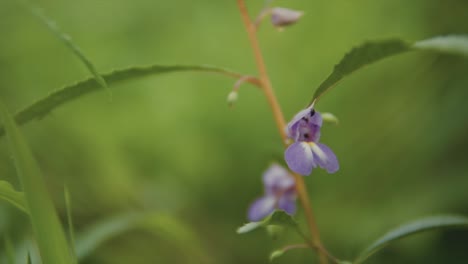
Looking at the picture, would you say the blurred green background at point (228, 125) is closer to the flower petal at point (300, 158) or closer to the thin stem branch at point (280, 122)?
the thin stem branch at point (280, 122)

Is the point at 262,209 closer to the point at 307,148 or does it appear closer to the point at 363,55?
the point at 307,148

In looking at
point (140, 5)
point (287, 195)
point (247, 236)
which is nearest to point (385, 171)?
point (247, 236)

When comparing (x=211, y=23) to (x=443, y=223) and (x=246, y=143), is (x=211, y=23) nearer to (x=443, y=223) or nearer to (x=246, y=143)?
(x=246, y=143)

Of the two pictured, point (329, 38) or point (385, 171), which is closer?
point (385, 171)

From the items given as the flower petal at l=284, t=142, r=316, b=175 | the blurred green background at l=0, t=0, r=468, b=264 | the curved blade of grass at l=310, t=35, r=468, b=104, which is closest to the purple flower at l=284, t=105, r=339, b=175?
the flower petal at l=284, t=142, r=316, b=175

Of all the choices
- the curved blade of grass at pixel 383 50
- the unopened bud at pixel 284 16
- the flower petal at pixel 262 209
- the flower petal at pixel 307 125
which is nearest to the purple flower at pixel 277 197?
the flower petal at pixel 262 209

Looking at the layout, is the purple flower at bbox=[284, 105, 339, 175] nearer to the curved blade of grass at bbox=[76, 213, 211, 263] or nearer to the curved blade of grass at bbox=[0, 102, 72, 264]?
the curved blade of grass at bbox=[0, 102, 72, 264]
